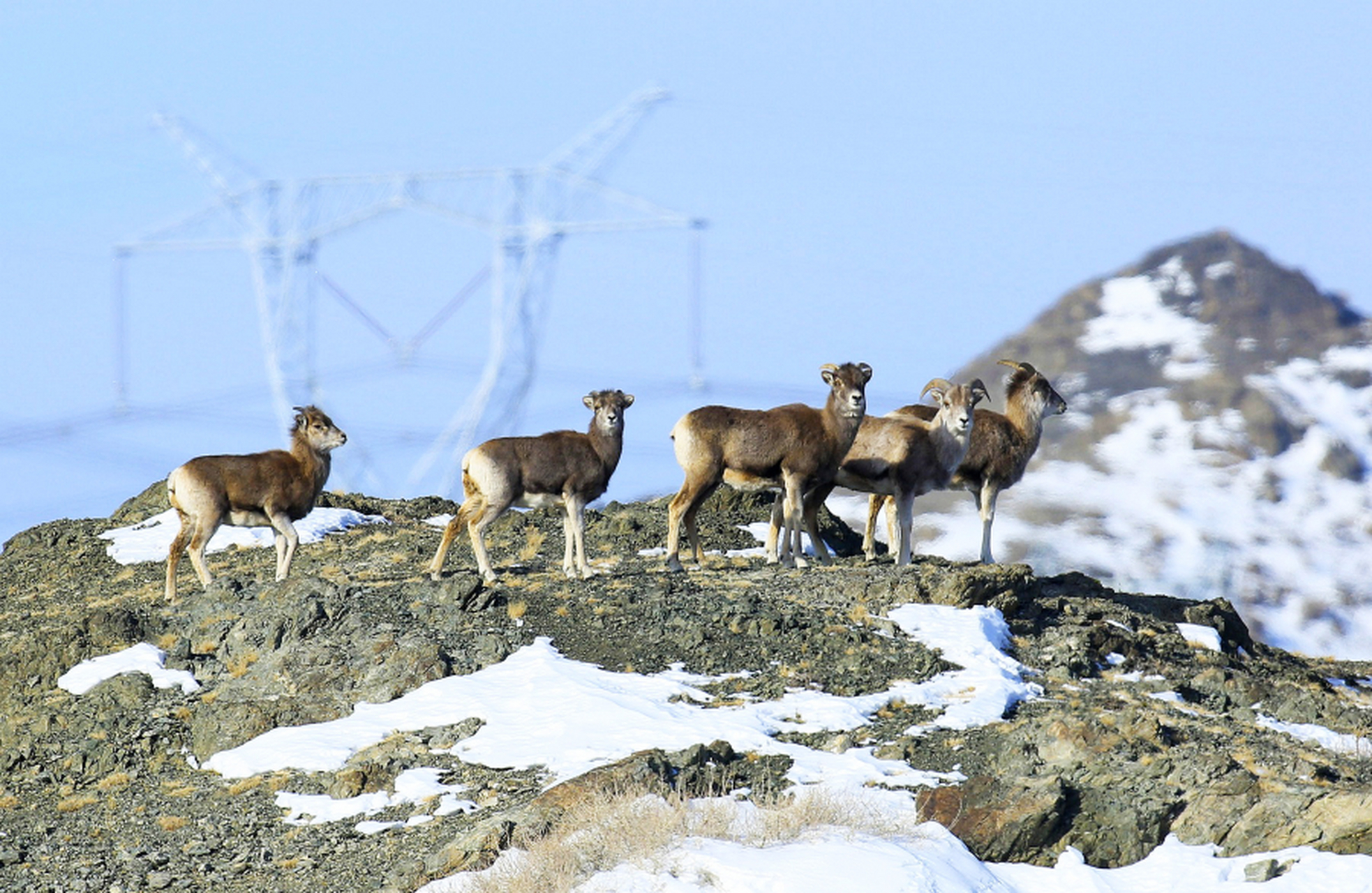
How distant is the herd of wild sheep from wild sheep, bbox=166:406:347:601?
19 millimetres

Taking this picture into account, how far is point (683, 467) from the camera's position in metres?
26.0

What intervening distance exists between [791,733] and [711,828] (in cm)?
384

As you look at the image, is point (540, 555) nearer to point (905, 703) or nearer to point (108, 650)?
point (108, 650)

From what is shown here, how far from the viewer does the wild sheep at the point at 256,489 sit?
2569 centimetres

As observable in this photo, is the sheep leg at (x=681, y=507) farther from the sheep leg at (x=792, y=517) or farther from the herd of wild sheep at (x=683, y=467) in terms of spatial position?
the sheep leg at (x=792, y=517)

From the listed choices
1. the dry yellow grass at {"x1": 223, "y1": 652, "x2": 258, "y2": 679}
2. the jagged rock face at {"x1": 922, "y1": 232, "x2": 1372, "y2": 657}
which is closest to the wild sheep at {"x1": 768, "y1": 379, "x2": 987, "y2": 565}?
the dry yellow grass at {"x1": 223, "y1": 652, "x2": 258, "y2": 679}

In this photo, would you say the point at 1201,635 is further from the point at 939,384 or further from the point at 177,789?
the point at 177,789

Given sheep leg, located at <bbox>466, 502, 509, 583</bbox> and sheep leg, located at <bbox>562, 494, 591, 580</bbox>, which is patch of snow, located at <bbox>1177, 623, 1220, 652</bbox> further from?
sheep leg, located at <bbox>466, 502, 509, 583</bbox>

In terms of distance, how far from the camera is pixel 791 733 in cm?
1988

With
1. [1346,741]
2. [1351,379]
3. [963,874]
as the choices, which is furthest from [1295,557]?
[963,874]

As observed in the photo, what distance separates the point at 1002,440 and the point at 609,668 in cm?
946

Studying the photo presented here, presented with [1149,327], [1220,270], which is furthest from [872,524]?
[1220,270]

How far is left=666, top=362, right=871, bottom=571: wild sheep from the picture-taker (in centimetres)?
2589

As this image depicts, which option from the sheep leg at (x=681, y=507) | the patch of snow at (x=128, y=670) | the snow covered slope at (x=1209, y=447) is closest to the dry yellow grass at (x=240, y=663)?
the patch of snow at (x=128, y=670)
